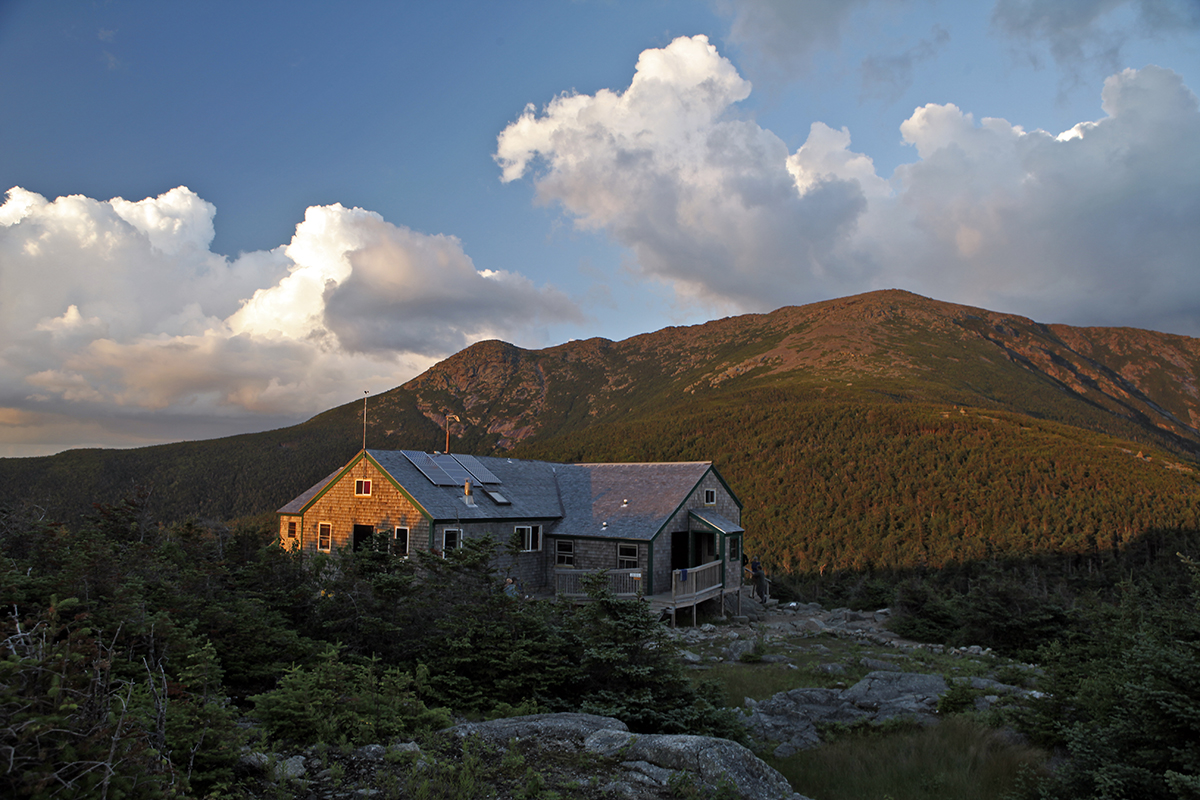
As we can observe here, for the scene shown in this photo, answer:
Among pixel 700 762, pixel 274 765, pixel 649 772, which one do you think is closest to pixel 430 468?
pixel 274 765

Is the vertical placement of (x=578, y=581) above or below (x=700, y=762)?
below

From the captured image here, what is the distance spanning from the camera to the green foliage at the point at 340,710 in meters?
6.45

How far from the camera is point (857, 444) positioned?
207ft

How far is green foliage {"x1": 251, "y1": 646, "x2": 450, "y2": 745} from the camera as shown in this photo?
645 centimetres

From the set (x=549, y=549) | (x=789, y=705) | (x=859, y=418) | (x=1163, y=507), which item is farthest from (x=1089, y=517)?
(x=789, y=705)

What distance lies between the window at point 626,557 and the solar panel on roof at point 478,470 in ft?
21.4

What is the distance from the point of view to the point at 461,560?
11.1 metres

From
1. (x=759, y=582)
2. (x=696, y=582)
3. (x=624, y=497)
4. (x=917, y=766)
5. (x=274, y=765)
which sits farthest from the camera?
(x=759, y=582)

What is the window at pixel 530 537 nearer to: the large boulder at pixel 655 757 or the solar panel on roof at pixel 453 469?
the solar panel on roof at pixel 453 469

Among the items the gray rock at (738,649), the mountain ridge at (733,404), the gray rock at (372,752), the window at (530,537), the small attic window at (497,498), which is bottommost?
the gray rock at (738,649)

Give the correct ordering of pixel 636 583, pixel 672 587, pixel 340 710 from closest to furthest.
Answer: pixel 340 710
pixel 636 583
pixel 672 587

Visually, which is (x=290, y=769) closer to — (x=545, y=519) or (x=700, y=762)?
(x=700, y=762)

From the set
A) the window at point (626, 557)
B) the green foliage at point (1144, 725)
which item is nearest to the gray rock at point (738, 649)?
the window at point (626, 557)

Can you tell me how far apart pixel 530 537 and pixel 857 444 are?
152 ft
